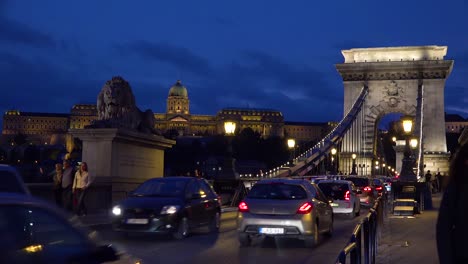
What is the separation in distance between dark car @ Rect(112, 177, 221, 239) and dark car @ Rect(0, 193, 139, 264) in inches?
411

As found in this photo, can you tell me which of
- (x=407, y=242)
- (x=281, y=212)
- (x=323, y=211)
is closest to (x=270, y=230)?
A: (x=281, y=212)

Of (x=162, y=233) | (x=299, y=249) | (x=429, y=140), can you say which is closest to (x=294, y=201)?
(x=299, y=249)

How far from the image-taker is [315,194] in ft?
53.0

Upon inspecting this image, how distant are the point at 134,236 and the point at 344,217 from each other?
965cm

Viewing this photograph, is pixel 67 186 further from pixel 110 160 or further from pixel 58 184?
pixel 110 160

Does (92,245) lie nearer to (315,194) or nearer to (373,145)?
(315,194)

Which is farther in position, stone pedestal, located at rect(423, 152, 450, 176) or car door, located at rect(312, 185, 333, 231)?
stone pedestal, located at rect(423, 152, 450, 176)

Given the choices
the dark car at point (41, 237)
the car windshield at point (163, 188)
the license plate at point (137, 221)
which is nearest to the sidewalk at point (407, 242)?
the car windshield at point (163, 188)

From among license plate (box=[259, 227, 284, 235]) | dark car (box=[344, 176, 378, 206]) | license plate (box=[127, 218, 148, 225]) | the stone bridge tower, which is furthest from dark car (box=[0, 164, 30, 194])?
the stone bridge tower

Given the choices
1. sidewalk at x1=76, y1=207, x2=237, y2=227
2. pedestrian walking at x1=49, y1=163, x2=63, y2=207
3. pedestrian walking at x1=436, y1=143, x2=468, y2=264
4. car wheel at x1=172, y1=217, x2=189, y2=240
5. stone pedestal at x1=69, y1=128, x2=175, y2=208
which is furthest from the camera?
stone pedestal at x1=69, y1=128, x2=175, y2=208

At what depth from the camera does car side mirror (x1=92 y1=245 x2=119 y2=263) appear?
5.50 m

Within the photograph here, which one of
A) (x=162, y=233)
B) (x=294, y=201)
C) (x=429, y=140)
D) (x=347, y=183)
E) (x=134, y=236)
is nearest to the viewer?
(x=294, y=201)

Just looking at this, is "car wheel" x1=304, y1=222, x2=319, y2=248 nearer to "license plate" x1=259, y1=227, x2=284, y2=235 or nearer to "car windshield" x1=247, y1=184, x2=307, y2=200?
"license plate" x1=259, y1=227, x2=284, y2=235

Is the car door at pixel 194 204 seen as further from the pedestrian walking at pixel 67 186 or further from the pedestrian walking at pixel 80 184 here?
the pedestrian walking at pixel 67 186
